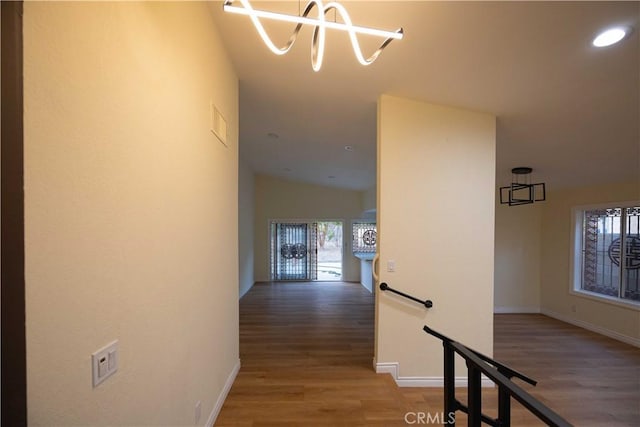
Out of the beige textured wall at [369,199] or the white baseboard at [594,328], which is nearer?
the white baseboard at [594,328]

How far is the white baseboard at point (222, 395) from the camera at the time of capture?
6.03ft

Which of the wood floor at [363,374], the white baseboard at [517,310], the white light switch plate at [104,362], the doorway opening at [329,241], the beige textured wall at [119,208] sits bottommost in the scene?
the white baseboard at [517,310]

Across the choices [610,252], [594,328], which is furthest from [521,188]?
[594,328]

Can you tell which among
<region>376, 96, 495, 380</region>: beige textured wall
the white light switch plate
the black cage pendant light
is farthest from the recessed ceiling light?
the white light switch plate

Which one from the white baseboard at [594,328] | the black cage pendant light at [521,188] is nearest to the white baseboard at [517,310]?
the white baseboard at [594,328]

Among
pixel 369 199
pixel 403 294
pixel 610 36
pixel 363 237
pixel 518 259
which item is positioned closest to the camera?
pixel 610 36

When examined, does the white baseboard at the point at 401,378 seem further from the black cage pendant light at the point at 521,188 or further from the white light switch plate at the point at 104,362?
the black cage pendant light at the point at 521,188

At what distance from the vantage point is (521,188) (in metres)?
3.71

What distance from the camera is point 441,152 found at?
255 centimetres

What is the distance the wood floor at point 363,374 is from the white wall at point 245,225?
4.02ft

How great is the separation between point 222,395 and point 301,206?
19.5 feet

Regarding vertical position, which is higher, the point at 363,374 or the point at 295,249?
the point at 295,249

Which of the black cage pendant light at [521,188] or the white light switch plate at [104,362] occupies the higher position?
the black cage pendant light at [521,188]

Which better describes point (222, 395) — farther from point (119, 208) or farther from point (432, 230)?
point (432, 230)
